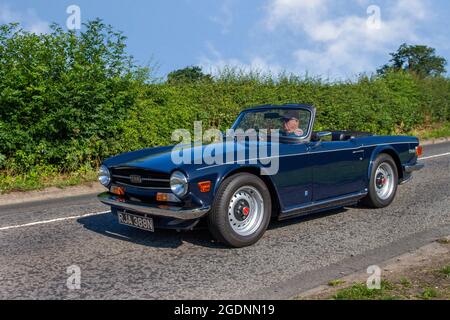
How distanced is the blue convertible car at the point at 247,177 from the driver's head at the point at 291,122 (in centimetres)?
1

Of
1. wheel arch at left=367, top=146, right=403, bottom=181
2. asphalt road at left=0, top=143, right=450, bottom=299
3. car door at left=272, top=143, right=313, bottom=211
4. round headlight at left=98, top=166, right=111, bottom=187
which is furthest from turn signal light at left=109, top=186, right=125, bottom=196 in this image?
wheel arch at left=367, top=146, right=403, bottom=181

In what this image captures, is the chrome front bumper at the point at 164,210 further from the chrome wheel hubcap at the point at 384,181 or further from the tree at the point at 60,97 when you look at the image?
the tree at the point at 60,97

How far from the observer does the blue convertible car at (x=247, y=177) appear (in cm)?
536

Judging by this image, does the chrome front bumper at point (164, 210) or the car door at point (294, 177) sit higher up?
the car door at point (294, 177)

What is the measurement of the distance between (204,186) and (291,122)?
6.34ft

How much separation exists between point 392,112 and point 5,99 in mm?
15496

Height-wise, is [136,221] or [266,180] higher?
[266,180]

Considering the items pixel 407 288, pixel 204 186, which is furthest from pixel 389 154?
pixel 407 288

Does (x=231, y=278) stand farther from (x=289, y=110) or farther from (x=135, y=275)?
(x=289, y=110)

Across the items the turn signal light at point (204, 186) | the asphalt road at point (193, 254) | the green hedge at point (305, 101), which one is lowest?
the asphalt road at point (193, 254)

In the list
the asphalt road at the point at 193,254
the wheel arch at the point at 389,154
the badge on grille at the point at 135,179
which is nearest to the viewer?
the asphalt road at the point at 193,254

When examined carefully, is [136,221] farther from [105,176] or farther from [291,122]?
[291,122]

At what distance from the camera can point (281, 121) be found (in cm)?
679

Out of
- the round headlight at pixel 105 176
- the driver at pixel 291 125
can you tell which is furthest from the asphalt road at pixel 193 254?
the driver at pixel 291 125
